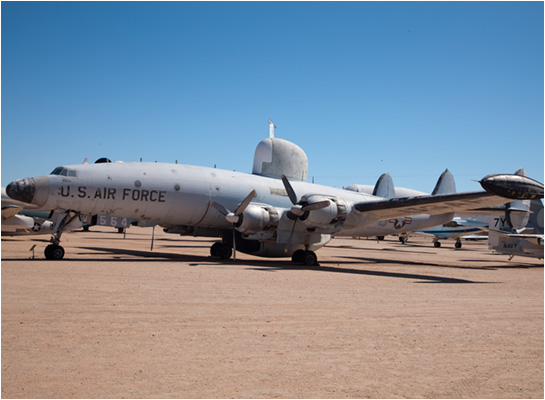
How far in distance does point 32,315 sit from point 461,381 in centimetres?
633

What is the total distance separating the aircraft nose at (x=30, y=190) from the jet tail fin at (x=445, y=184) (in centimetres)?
1901

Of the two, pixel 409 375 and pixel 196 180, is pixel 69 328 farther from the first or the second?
pixel 196 180

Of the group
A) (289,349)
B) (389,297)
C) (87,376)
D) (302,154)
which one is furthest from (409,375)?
(302,154)

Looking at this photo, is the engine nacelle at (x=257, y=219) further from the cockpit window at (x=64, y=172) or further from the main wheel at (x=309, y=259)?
the cockpit window at (x=64, y=172)

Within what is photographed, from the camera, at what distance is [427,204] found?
20.6 meters

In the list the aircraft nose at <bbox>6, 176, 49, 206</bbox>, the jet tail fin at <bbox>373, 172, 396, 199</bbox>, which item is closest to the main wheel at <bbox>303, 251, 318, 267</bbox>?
the jet tail fin at <bbox>373, 172, 396, 199</bbox>

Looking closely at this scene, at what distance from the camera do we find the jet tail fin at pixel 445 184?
2791cm

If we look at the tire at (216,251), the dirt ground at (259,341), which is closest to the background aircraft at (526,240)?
the tire at (216,251)

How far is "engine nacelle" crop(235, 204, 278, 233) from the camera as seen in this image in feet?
65.5

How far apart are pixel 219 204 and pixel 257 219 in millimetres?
2226

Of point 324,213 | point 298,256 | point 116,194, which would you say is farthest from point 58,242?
point 324,213

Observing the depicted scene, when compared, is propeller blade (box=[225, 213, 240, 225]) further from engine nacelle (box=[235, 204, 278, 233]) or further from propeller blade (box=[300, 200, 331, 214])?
propeller blade (box=[300, 200, 331, 214])

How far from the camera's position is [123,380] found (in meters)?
5.37

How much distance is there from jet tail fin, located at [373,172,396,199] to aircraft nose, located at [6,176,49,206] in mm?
16587
